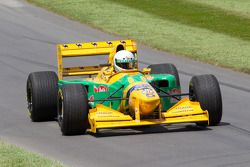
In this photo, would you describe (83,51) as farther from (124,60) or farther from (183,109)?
(183,109)

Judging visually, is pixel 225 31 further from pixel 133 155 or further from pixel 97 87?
pixel 133 155

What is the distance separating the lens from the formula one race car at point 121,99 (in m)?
14.4

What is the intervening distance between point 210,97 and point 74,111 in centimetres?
225

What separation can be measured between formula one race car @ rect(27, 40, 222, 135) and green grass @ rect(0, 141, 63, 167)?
4.94 ft

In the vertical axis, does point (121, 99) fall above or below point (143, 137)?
above

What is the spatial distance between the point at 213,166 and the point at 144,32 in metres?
15.0

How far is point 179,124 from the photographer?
1552 centimetres

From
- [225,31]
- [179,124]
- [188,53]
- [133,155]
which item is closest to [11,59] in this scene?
[188,53]

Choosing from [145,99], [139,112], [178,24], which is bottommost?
[178,24]

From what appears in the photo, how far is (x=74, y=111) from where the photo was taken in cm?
1437

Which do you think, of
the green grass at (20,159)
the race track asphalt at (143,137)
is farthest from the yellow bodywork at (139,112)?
the green grass at (20,159)

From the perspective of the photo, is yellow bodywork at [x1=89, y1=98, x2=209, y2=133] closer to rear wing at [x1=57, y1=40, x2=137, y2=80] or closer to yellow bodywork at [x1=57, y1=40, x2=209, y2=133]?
yellow bodywork at [x1=57, y1=40, x2=209, y2=133]

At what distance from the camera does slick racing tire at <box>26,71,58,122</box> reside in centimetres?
1573

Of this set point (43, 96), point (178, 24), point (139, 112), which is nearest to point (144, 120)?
point (139, 112)
